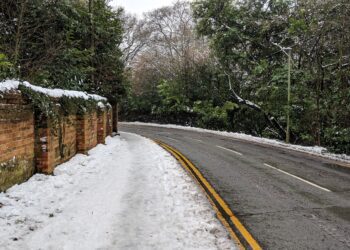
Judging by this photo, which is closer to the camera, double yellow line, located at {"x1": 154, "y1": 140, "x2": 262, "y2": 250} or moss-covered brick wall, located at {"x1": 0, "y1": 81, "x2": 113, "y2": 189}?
double yellow line, located at {"x1": 154, "y1": 140, "x2": 262, "y2": 250}

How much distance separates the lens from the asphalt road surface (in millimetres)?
5782

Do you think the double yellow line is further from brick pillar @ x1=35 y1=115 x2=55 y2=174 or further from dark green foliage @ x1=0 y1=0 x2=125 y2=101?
dark green foliage @ x1=0 y1=0 x2=125 y2=101

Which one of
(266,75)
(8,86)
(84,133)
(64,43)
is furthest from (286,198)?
(266,75)

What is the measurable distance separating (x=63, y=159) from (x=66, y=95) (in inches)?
79.4

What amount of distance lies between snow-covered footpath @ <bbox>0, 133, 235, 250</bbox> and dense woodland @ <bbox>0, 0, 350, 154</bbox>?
3.19m

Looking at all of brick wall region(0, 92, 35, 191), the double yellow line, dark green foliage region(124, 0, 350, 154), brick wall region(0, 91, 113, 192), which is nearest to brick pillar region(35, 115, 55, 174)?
brick wall region(0, 91, 113, 192)

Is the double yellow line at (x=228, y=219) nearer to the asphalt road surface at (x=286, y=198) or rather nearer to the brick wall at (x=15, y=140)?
the asphalt road surface at (x=286, y=198)

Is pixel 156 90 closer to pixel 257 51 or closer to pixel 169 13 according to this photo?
pixel 169 13

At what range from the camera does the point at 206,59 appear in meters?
39.4

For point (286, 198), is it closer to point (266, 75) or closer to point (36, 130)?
point (36, 130)

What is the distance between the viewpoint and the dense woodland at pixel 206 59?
16406 millimetres

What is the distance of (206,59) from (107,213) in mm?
34460

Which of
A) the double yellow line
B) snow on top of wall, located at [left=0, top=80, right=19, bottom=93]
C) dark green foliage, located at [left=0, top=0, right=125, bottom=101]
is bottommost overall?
the double yellow line

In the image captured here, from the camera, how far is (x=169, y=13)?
157ft
